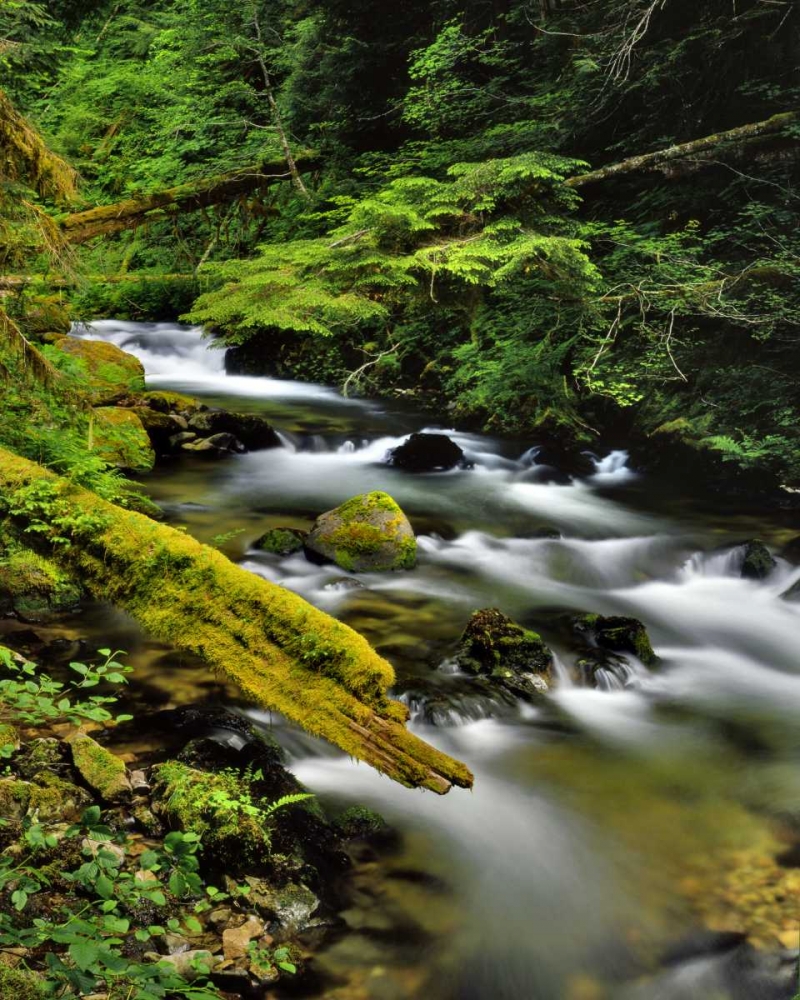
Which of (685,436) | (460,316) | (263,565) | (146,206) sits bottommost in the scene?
(263,565)

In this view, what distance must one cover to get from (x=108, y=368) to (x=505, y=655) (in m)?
7.80

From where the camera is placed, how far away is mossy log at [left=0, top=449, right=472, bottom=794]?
2957 millimetres

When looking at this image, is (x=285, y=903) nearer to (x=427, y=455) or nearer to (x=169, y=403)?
(x=427, y=455)

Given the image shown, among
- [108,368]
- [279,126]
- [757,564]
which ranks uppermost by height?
[279,126]

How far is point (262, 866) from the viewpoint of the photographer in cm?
316

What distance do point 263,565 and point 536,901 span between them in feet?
13.6

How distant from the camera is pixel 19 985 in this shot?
1976 millimetres

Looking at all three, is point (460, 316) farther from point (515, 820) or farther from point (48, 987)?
point (48, 987)

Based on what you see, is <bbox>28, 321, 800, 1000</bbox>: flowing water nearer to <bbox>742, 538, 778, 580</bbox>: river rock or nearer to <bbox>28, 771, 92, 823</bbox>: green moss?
<bbox>742, 538, 778, 580</bbox>: river rock

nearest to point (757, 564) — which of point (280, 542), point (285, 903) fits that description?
point (280, 542)

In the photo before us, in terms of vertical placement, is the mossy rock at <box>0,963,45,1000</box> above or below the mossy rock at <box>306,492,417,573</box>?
above

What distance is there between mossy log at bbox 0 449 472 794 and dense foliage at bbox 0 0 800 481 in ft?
17.7

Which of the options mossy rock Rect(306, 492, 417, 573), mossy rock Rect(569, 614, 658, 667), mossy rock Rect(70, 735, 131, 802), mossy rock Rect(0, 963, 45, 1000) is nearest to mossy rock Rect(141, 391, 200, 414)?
mossy rock Rect(306, 492, 417, 573)

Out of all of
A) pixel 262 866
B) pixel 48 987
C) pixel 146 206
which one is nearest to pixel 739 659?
pixel 262 866
